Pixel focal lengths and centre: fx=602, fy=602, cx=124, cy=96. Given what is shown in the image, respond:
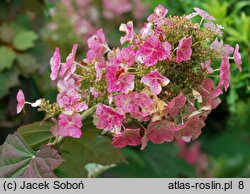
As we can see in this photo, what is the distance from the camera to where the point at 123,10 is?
2309mm

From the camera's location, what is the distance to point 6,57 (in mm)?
1665

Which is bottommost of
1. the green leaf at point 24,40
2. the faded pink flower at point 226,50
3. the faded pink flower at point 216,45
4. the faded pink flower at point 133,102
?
the faded pink flower at point 133,102

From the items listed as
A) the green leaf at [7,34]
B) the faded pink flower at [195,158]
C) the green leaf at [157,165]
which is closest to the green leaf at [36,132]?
the green leaf at [7,34]

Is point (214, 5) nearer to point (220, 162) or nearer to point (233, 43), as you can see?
point (233, 43)

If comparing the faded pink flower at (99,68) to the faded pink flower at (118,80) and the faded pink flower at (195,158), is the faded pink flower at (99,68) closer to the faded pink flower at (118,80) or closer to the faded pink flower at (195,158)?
the faded pink flower at (118,80)

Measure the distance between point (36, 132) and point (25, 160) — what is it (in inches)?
4.8

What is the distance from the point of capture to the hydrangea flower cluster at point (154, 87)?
0.94 m

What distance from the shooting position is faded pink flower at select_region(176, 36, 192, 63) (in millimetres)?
925

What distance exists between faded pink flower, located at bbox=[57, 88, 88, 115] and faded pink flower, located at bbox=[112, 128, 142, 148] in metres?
0.08

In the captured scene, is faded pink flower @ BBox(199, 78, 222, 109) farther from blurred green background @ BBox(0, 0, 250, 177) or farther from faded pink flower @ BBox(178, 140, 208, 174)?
faded pink flower @ BBox(178, 140, 208, 174)

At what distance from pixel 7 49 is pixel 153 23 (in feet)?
2.61

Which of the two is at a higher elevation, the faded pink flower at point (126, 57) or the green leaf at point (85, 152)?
the faded pink flower at point (126, 57)

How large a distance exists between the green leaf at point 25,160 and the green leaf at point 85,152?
94 mm

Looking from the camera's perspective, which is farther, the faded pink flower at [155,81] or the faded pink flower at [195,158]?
the faded pink flower at [195,158]
